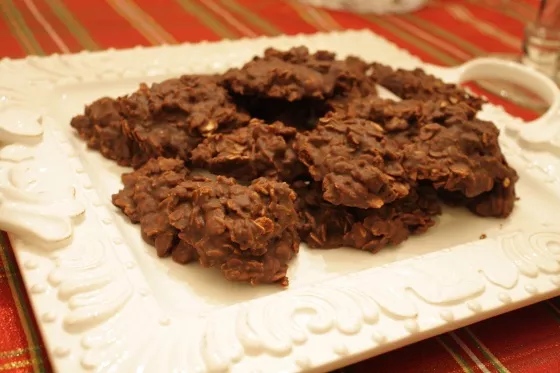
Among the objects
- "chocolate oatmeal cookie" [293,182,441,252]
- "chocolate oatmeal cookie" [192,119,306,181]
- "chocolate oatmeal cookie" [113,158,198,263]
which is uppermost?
"chocolate oatmeal cookie" [192,119,306,181]

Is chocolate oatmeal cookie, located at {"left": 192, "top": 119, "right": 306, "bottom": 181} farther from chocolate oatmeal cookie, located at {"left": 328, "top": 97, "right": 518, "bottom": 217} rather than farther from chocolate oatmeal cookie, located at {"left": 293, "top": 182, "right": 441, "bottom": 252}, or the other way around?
chocolate oatmeal cookie, located at {"left": 328, "top": 97, "right": 518, "bottom": 217}

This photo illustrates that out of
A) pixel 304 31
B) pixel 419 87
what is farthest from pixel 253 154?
pixel 304 31

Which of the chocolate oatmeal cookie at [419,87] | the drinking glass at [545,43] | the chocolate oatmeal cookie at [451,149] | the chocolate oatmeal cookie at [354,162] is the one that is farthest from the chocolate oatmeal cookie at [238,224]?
the drinking glass at [545,43]

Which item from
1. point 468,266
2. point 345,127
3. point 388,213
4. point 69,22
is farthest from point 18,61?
point 468,266

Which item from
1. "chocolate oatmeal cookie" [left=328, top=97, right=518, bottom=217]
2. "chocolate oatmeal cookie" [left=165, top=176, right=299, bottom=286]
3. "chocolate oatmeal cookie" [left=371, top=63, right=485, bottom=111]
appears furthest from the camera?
"chocolate oatmeal cookie" [left=371, top=63, right=485, bottom=111]

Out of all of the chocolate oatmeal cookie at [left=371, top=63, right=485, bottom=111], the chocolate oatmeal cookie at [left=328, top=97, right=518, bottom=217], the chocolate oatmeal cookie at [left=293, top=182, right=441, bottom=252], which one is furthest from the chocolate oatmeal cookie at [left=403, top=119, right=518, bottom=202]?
the chocolate oatmeal cookie at [left=371, top=63, right=485, bottom=111]

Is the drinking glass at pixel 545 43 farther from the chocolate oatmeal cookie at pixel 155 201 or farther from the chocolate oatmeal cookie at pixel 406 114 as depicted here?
the chocolate oatmeal cookie at pixel 155 201
